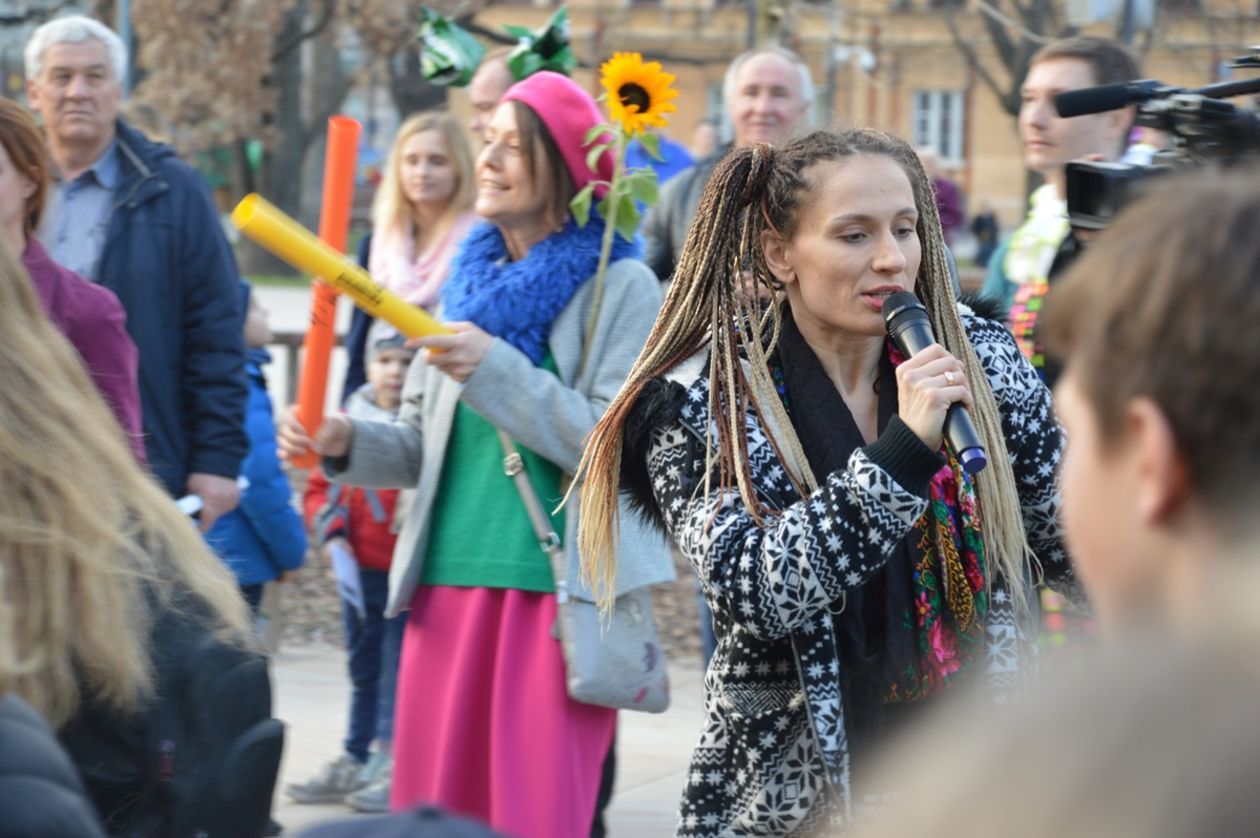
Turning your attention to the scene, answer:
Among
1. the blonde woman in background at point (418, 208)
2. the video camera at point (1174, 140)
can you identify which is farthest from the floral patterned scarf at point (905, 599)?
the blonde woman in background at point (418, 208)

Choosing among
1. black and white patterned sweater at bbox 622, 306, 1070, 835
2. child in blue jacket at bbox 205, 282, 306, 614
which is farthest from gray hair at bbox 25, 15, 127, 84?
black and white patterned sweater at bbox 622, 306, 1070, 835

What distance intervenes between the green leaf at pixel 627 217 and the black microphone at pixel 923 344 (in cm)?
139

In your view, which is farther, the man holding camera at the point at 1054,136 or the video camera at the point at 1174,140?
the man holding camera at the point at 1054,136

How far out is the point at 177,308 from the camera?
4.64 metres

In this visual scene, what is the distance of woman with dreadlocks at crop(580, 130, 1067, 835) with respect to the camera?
8.23 ft

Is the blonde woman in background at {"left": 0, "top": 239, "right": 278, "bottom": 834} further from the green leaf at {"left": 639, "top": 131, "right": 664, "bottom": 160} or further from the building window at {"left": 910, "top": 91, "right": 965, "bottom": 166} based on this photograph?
the building window at {"left": 910, "top": 91, "right": 965, "bottom": 166}

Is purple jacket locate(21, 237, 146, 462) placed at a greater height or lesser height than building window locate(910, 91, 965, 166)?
greater

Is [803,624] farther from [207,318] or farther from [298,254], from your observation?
[207,318]

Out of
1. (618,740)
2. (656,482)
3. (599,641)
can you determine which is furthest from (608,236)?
(618,740)

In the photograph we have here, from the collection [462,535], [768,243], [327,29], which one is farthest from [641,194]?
[327,29]

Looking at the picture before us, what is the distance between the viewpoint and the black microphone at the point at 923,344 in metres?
2.43

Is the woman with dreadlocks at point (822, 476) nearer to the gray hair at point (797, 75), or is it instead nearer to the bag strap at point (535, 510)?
the bag strap at point (535, 510)

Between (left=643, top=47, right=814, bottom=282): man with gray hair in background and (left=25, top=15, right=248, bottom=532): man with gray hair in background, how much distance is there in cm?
161

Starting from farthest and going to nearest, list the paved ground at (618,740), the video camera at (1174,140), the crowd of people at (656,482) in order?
the paved ground at (618,740), the video camera at (1174,140), the crowd of people at (656,482)
